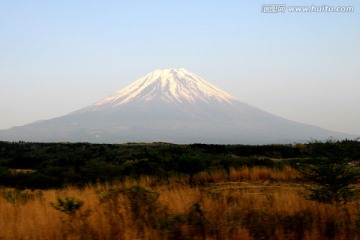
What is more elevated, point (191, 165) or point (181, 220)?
point (191, 165)

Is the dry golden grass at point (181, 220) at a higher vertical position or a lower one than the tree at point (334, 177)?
lower

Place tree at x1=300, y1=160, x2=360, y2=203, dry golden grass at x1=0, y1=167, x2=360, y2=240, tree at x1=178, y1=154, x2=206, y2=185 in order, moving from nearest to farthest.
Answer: dry golden grass at x1=0, y1=167, x2=360, y2=240
tree at x1=300, y1=160, x2=360, y2=203
tree at x1=178, y1=154, x2=206, y2=185

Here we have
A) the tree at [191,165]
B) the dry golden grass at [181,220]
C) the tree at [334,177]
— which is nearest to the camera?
the dry golden grass at [181,220]

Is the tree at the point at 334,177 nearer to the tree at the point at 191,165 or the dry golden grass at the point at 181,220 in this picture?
the dry golden grass at the point at 181,220

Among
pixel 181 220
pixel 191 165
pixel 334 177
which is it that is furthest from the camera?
pixel 191 165

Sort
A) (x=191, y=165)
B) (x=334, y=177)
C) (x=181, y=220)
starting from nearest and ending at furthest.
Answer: (x=181, y=220)
(x=334, y=177)
(x=191, y=165)

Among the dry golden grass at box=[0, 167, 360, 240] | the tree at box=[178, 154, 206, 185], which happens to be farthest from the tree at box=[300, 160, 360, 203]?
the tree at box=[178, 154, 206, 185]

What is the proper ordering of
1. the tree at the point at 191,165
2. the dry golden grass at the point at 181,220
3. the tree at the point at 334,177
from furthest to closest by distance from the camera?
the tree at the point at 191,165
the tree at the point at 334,177
the dry golden grass at the point at 181,220

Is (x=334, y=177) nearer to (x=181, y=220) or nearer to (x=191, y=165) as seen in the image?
(x=181, y=220)

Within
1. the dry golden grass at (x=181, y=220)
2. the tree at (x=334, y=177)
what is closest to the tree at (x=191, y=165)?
the tree at (x=334, y=177)

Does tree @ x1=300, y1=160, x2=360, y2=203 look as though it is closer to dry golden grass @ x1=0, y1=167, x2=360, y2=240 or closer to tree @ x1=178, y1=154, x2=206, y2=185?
dry golden grass @ x1=0, y1=167, x2=360, y2=240

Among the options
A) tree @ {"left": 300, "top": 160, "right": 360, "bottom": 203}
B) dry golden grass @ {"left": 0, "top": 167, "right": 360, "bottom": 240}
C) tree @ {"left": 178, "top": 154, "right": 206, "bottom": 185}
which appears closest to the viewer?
dry golden grass @ {"left": 0, "top": 167, "right": 360, "bottom": 240}

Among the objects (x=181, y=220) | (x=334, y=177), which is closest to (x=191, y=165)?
(x=334, y=177)

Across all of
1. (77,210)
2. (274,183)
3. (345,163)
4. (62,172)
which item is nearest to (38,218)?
(77,210)
